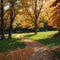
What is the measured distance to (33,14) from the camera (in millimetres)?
46219

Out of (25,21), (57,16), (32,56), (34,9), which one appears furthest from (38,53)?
(25,21)

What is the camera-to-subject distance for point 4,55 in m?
17.0

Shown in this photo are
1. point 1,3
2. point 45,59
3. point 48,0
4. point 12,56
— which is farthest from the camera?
point 48,0

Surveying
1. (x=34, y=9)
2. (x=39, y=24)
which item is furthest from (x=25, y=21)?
(x=34, y=9)

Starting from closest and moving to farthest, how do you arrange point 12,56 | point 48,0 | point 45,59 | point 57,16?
point 45,59 < point 12,56 < point 57,16 < point 48,0

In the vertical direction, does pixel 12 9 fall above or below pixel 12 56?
above

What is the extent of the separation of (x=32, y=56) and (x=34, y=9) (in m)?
29.4

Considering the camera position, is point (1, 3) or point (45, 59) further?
point (1, 3)

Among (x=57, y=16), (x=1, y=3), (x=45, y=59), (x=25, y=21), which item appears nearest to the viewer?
(x=45, y=59)

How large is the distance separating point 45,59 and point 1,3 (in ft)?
50.8

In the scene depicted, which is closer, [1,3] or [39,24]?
[1,3]

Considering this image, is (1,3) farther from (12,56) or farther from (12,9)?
(12,56)

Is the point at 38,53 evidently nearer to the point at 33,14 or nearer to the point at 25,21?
the point at 33,14

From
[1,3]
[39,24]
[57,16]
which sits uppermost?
[1,3]
